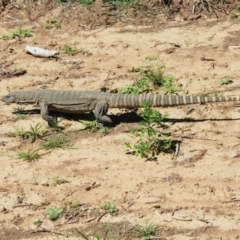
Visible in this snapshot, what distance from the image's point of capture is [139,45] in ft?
34.0

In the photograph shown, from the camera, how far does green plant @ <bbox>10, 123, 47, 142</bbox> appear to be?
7.63 meters

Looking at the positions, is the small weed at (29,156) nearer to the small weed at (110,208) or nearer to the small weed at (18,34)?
the small weed at (110,208)

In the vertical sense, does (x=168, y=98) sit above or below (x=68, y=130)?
above

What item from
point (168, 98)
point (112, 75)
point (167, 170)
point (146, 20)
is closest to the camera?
→ point (167, 170)

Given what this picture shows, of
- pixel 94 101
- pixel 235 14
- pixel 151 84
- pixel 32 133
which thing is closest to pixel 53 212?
pixel 32 133

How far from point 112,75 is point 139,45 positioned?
1.31m

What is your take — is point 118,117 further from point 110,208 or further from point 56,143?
point 110,208

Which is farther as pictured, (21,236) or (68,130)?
(68,130)

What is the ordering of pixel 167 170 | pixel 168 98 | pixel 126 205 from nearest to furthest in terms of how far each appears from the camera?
pixel 126 205 → pixel 167 170 → pixel 168 98

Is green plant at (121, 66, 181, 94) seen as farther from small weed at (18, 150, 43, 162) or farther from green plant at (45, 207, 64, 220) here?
green plant at (45, 207, 64, 220)

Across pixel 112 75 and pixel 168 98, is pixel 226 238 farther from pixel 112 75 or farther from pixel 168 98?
pixel 112 75

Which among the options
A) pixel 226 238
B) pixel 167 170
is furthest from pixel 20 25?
pixel 226 238

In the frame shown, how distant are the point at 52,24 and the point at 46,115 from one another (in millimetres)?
3768

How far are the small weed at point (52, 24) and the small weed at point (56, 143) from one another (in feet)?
13.7
